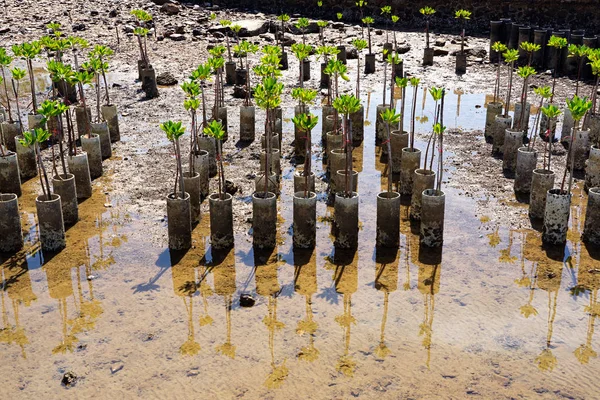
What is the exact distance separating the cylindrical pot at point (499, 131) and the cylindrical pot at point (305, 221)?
5070mm

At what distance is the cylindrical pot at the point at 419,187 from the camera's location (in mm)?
9766

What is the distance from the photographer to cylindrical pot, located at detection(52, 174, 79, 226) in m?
9.58

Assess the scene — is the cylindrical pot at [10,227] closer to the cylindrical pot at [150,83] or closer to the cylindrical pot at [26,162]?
the cylindrical pot at [26,162]

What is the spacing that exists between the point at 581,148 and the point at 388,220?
4.73m

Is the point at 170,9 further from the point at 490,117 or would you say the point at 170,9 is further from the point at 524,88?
the point at 524,88

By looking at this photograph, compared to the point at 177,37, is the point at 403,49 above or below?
below

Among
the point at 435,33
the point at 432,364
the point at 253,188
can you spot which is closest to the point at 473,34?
the point at 435,33

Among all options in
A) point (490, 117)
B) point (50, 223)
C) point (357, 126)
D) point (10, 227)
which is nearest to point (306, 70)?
point (357, 126)

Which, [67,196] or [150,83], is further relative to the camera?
[150,83]

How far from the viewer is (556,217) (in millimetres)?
8961

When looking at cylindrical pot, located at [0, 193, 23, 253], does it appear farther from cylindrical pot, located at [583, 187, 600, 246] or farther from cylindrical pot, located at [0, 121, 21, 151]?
cylindrical pot, located at [583, 187, 600, 246]

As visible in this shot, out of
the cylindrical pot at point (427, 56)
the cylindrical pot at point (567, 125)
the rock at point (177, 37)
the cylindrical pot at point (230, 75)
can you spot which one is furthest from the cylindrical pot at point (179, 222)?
the rock at point (177, 37)

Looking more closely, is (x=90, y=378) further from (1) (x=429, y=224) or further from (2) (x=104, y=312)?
(1) (x=429, y=224)

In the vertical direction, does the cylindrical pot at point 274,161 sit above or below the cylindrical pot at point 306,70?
below
